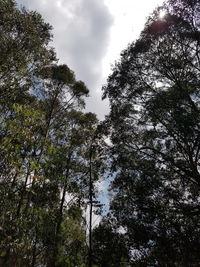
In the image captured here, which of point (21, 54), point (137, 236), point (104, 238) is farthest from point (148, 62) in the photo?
point (104, 238)

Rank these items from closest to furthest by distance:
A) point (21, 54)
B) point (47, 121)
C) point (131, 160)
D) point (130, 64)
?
point (21, 54) < point (131, 160) < point (130, 64) < point (47, 121)

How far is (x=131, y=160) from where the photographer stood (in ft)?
37.7

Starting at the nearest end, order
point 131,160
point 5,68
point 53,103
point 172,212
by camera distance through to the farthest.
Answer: point 5,68 < point 172,212 < point 131,160 < point 53,103

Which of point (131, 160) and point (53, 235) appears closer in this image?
point (131, 160)

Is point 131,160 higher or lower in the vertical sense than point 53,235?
higher

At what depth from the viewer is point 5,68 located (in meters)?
8.84

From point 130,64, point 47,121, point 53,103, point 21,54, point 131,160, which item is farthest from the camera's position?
point 53,103

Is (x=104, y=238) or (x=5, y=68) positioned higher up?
(x=5, y=68)

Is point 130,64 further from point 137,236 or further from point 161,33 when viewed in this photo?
point 137,236

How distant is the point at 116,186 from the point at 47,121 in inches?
217

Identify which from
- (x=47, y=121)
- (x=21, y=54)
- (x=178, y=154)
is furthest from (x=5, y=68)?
(x=178, y=154)

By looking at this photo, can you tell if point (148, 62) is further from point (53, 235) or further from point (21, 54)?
point (53, 235)

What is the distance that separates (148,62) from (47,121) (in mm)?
6588

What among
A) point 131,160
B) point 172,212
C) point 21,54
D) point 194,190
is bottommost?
point 172,212
